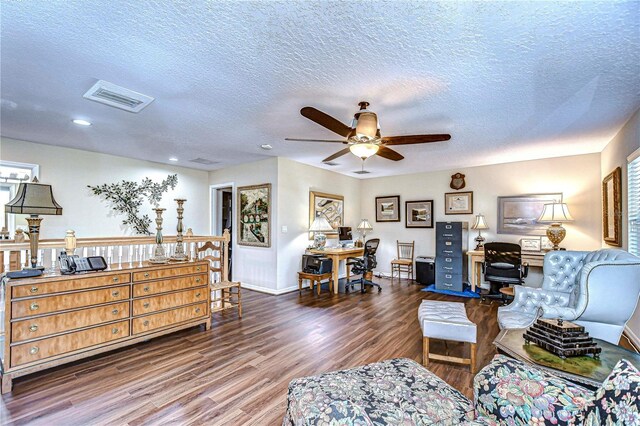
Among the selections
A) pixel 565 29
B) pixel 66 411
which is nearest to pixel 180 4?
pixel 565 29

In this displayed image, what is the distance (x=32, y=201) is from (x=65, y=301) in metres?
0.97

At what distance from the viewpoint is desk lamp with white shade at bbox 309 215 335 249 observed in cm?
554

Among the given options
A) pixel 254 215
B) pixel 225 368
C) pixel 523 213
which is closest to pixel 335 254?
pixel 254 215

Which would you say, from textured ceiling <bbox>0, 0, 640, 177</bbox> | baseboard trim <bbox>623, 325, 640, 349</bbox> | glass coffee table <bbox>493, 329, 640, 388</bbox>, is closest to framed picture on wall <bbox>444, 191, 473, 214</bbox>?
textured ceiling <bbox>0, 0, 640, 177</bbox>

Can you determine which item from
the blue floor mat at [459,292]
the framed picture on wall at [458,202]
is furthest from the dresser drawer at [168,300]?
the framed picture on wall at [458,202]

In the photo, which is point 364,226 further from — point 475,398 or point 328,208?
point 475,398

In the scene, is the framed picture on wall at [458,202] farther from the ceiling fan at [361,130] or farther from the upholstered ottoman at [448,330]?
the upholstered ottoman at [448,330]

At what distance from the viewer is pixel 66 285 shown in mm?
2543

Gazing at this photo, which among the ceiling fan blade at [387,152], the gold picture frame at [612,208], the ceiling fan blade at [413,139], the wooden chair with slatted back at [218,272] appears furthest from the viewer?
the wooden chair with slatted back at [218,272]

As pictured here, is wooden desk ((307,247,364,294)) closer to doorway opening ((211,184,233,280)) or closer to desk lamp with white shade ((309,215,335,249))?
desk lamp with white shade ((309,215,335,249))

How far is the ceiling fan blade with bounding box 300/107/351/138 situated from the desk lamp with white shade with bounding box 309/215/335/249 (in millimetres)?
2900

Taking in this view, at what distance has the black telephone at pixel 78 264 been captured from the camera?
8.65ft

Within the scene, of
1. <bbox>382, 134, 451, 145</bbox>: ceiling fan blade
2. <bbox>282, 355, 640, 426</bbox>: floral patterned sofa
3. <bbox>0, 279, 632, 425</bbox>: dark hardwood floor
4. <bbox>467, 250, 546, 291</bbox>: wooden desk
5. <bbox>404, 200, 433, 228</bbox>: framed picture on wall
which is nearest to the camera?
<bbox>282, 355, 640, 426</bbox>: floral patterned sofa

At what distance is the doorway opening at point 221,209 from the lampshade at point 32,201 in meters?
3.67
